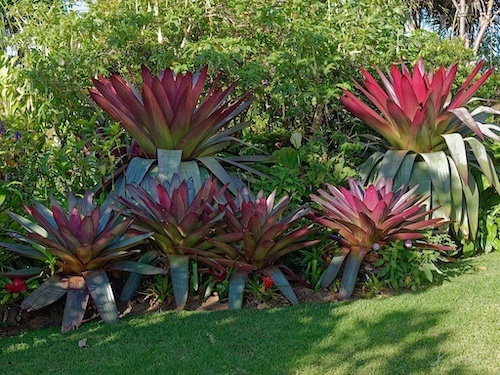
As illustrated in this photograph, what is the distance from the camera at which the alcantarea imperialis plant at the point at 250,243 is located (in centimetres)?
405

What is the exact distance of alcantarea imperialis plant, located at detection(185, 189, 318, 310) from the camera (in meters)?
4.05

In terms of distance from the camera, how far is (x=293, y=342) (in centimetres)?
325

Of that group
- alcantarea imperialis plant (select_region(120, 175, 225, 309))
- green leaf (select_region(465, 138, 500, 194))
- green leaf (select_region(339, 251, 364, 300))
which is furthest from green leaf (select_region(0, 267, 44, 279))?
green leaf (select_region(465, 138, 500, 194))

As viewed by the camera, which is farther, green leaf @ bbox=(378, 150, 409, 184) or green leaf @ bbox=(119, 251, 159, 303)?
green leaf @ bbox=(378, 150, 409, 184)

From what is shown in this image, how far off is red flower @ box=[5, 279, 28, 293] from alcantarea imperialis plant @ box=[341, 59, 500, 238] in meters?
3.14

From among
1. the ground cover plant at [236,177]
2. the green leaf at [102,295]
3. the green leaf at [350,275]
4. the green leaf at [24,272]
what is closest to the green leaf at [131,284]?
the ground cover plant at [236,177]

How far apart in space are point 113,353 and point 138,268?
861 mm

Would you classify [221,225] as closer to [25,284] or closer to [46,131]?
[25,284]

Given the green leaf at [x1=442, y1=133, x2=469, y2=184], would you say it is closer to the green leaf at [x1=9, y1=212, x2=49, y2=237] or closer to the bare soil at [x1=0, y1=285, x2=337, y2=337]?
the bare soil at [x1=0, y1=285, x2=337, y2=337]

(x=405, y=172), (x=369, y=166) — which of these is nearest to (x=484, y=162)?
(x=405, y=172)

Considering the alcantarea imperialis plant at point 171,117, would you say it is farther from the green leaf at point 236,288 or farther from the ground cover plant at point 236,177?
the green leaf at point 236,288

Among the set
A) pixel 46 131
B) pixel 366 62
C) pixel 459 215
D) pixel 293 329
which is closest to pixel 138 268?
pixel 293 329

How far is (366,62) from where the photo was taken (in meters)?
6.13

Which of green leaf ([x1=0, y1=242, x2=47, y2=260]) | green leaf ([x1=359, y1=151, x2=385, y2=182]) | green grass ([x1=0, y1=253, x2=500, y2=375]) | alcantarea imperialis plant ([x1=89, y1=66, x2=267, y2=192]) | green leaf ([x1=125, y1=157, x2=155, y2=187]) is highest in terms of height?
alcantarea imperialis plant ([x1=89, y1=66, x2=267, y2=192])
